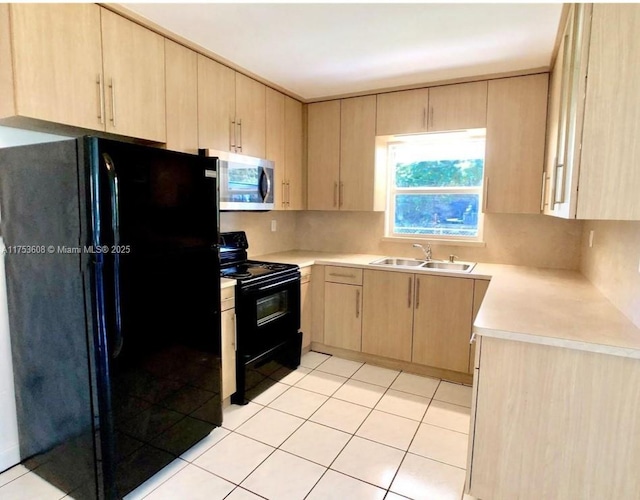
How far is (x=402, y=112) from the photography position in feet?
10.6

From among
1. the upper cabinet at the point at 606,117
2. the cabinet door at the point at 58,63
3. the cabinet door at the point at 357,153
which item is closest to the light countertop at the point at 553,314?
the upper cabinet at the point at 606,117

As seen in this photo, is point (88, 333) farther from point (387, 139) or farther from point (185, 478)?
point (387, 139)

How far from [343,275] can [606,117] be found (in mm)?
2173

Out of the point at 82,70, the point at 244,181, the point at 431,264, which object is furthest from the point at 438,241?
the point at 82,70

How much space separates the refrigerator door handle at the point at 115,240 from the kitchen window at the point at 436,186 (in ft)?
8.64

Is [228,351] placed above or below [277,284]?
below

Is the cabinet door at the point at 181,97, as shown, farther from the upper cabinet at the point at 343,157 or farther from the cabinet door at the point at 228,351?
the upper cabinet at the point at 343,157

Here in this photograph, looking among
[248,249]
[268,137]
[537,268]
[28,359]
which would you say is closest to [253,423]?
[28,359]

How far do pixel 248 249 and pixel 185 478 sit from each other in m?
1.96

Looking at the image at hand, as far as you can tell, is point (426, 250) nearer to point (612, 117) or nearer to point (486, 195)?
point (486, 195)

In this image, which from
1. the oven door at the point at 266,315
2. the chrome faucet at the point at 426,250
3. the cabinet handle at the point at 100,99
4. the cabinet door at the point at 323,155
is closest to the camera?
the cabinet handle at the point at 100,99

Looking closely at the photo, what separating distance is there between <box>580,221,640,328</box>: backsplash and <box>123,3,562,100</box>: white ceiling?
3.93 ft

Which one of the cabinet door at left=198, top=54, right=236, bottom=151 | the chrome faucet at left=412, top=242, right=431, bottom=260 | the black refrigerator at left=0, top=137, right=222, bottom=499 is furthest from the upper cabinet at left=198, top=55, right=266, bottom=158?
the chrome faucet at left=412, top=242, right=431, bottom=260

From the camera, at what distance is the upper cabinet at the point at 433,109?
296 centimetres
